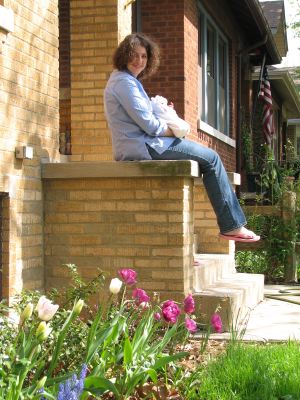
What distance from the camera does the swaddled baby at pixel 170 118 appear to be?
564 centimetres

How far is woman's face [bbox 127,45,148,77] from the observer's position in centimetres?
560

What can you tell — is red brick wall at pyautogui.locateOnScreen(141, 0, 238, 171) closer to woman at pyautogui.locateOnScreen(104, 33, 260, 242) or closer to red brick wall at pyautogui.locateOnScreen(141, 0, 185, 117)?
red brick wall at pyautogui.locateOnScreen(141, 0, 185, 117)

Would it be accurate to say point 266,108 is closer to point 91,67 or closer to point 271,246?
point 271,246

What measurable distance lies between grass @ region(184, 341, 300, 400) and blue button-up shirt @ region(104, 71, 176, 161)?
1869 millimetres

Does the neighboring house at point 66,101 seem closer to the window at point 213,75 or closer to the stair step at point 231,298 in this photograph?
the window at point 213,75

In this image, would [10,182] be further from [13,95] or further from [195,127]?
[195,127]

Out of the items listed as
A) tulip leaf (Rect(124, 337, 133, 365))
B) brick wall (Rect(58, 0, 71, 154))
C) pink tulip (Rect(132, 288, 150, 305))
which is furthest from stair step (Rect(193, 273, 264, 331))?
brick wall (Rect(58, 0, 71, 154))

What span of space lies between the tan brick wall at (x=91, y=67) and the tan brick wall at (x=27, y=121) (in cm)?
118

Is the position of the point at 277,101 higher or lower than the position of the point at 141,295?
higher

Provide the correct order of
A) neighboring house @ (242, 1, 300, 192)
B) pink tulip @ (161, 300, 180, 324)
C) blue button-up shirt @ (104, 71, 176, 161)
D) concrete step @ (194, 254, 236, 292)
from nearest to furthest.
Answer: pink tulip @ (161, 300, 180, 324), blue button-up shirt @ (104, 71, 176, 161), concrete step @ (194, 254, 236, 292), neighboring house @ (242, 1, 300, 192)

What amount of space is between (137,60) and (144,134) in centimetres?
55

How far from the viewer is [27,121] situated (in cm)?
554

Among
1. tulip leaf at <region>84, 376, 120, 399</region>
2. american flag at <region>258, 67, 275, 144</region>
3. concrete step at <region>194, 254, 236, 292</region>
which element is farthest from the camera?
american flag at <region>258, 67, 275, 144</region>

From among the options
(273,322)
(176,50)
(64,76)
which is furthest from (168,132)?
(64,76)
